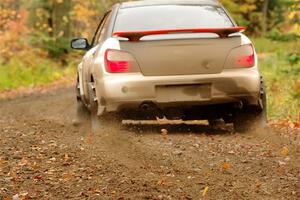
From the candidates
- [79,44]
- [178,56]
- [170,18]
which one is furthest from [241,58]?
[79,44]

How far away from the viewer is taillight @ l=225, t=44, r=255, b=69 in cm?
820

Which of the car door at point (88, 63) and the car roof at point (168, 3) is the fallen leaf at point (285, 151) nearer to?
the car roof at point (168, 3)

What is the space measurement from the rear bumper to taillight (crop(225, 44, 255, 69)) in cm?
7

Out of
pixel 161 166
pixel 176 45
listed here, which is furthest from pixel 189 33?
pixel 161 166

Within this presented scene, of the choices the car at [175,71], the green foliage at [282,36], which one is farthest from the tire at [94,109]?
the green foliage at [282,36]

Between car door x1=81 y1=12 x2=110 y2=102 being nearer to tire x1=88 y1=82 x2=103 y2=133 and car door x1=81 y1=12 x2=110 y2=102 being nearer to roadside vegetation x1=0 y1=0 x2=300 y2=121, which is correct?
tire x1=88 y1=82 x2=103 y2=133

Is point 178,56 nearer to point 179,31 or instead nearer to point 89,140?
point 179,31

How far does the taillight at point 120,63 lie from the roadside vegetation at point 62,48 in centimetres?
374

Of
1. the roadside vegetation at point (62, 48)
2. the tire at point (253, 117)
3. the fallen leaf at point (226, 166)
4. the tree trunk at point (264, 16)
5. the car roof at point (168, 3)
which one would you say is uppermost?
the car roof at point (168, 3)

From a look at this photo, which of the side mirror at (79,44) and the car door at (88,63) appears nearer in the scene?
the car door at (88,63)

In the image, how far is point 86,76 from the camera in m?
9.46

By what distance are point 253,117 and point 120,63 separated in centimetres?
190

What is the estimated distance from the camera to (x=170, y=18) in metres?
8.80

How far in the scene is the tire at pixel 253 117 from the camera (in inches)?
341
